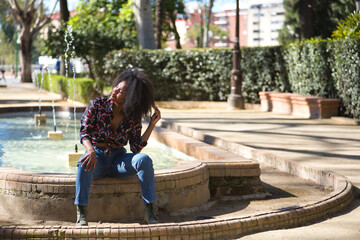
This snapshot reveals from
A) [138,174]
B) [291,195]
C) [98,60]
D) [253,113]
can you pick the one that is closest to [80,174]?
[138,174]

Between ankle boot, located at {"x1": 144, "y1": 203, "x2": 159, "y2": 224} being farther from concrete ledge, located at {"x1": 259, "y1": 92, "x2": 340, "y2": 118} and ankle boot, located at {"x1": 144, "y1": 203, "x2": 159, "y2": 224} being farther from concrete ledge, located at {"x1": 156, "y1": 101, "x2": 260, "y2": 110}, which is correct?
concrete ledge, located at {"x1": 156, "y1": 101, "x2": 260, "y2": 110}

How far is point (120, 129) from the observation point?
203 inches

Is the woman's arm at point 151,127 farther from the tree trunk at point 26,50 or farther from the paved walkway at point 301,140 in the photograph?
the tree trunk at point 26,50

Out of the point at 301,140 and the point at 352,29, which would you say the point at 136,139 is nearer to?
the point at 301,140

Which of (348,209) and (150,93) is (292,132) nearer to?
(348,209)

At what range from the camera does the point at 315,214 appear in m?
5.21

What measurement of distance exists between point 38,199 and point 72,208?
30cm

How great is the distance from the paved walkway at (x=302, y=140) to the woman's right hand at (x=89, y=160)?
133cm

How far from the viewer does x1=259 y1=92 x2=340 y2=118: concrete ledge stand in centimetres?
1490

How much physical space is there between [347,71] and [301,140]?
4210mm

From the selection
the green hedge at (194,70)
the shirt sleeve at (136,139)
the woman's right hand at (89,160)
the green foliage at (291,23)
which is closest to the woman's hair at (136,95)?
the shirt sleeve at (136,139)

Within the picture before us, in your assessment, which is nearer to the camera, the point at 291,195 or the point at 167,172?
the point at 167,172

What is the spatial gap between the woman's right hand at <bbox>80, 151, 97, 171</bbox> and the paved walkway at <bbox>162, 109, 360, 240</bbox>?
4.35ft

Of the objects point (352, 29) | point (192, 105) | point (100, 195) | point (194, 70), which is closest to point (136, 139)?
point (100, 195)
